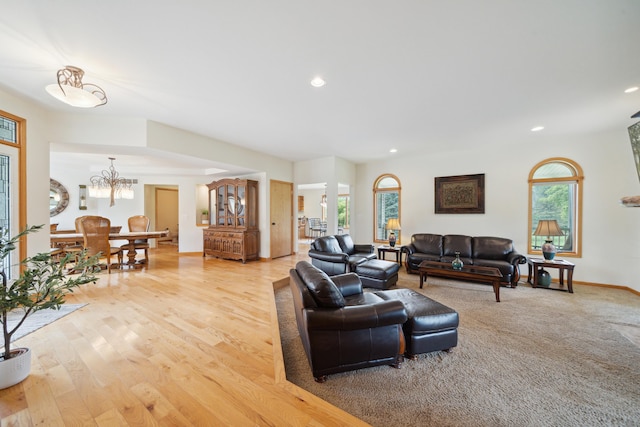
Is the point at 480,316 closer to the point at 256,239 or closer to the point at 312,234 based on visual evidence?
the point at 256,239

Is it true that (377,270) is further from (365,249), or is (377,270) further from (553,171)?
(553,171)

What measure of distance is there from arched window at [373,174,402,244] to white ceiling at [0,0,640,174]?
9.03 feet

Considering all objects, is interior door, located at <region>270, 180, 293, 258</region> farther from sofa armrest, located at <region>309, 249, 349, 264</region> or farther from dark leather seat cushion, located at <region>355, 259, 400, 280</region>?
dark leather seat cushion, located at <region>355, 259, 400, 280</region>

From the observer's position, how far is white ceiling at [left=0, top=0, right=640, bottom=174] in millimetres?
1694

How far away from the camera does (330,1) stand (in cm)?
160

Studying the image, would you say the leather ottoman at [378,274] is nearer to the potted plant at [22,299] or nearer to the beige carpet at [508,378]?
the beige carpet at [508,378]

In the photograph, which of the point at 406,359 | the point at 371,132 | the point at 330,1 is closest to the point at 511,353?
the point at 406,359

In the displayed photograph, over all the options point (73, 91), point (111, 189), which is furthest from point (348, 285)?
point (111, 189)

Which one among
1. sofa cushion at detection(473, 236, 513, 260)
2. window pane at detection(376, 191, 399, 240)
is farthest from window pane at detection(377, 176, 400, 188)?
sofa cushion at detection(473, 236, 513, 260)

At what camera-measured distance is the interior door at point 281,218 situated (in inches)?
246

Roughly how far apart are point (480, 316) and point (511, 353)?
82 cm

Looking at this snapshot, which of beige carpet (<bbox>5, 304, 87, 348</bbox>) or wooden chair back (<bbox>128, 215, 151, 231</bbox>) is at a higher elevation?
wooden chair back (<bbox>128, 215, 151, 231</bbox>)

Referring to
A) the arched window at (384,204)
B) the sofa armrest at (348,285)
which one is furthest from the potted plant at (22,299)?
the arched window at (384,204)

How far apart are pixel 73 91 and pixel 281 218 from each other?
4701 millimetres
